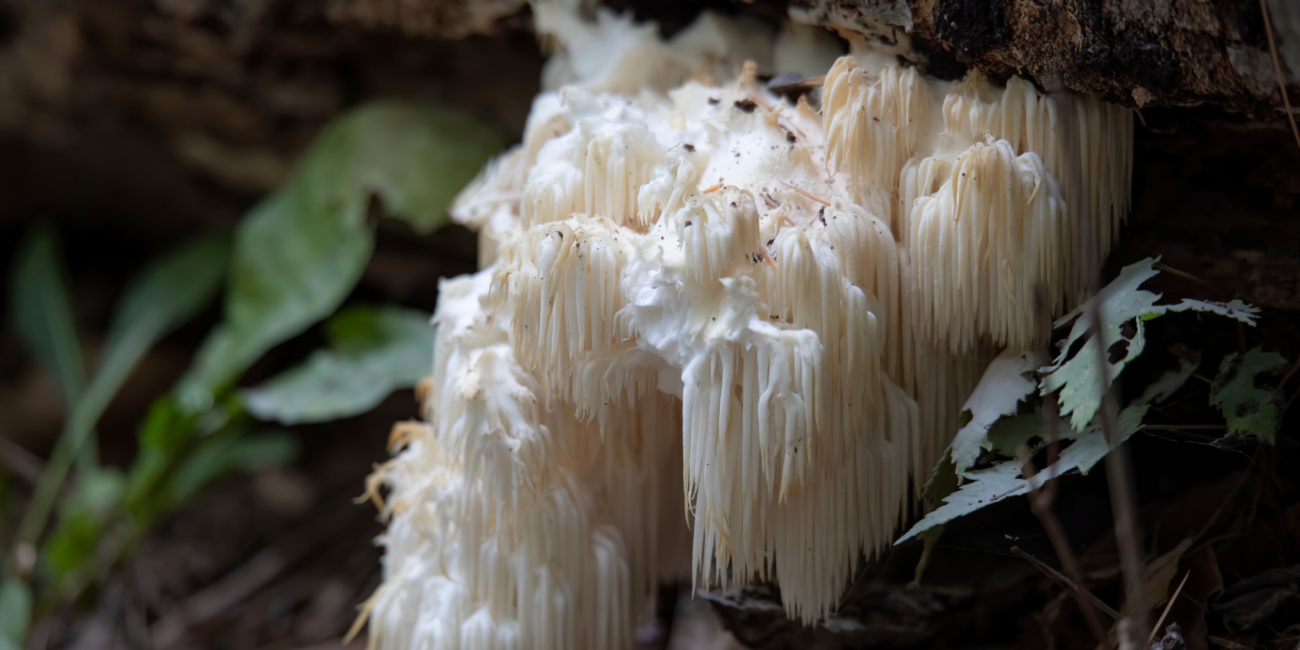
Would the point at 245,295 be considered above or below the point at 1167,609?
above

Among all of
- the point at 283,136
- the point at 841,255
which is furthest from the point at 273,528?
the point at 841,255

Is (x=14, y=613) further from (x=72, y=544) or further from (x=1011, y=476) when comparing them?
(x=1011, y=476)

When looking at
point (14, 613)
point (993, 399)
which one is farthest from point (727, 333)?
point (14, 613)

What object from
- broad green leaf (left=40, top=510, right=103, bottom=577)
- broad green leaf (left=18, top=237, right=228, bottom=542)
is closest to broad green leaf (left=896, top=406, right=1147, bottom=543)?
broad green leaf (left=40, top=510, right=103, bottom=577)

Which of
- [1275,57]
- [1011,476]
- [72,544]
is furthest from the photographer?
[72,544]

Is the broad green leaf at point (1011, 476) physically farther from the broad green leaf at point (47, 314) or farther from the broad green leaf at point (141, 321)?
the broad green leaf at point (47, 314)

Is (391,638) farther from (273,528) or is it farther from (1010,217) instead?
(273,528)

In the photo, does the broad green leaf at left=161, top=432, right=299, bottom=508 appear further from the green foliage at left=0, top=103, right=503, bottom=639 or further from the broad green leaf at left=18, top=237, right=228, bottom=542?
the broad green leaf at left=18, top=237, right=228, bottom=542
